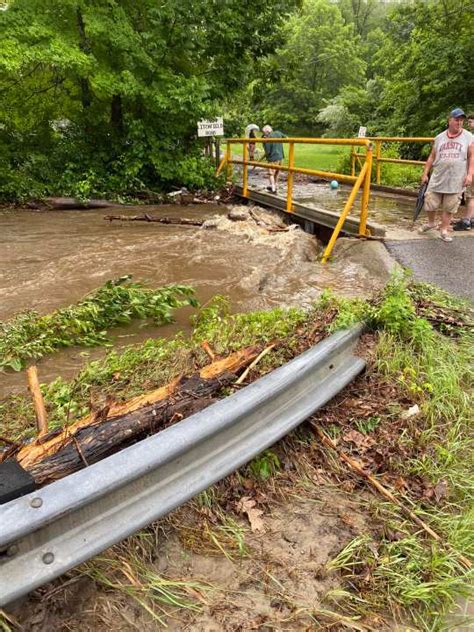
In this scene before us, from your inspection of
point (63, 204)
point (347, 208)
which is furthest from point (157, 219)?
point (347, 208)

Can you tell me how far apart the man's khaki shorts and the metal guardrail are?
18.8 ft

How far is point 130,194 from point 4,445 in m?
12.0

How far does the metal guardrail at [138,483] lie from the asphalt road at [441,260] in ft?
11.2

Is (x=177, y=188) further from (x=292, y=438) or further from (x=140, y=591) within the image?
(x=140, y=591)

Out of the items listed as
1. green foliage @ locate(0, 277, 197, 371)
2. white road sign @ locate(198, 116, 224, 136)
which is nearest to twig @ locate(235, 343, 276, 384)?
green foliage @ locate(0, 277, 197, 371)

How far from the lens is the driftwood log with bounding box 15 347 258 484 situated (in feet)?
6.61

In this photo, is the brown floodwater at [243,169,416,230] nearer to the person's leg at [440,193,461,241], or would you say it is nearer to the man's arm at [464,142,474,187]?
the person's leg at [440,193,461,241]

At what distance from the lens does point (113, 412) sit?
2494 millimetres

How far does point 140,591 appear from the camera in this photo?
178cm

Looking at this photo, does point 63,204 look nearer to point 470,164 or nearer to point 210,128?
point 210,128

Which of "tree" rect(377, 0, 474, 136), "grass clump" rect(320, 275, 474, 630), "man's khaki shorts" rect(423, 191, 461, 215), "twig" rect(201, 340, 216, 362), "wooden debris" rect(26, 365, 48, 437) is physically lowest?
"grass clump" rect(320, 275, 474, 630)

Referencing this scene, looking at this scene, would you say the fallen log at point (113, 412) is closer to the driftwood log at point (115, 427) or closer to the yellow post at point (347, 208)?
the driftwood log at point (115, 427)

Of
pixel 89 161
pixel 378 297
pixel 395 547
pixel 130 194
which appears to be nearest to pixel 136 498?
Answer: pixel 395 547

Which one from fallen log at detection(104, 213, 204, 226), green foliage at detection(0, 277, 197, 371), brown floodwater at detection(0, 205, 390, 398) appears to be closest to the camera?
green foliage at detection(0, 277, 197, 371)
